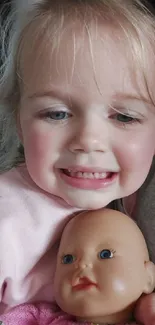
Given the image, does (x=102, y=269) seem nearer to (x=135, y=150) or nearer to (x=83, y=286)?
(x=83, y=286)

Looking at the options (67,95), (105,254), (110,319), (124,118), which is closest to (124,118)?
(124,118)

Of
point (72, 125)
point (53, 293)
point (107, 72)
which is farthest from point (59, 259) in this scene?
point (107, 72)

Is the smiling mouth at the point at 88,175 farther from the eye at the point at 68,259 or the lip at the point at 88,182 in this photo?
the eye at the point at 68,259

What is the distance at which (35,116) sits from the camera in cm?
116

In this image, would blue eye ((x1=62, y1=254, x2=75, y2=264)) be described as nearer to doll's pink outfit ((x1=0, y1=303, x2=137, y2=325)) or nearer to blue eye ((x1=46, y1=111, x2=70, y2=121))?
doll's pink outfit ((x1=0, y1=303, x2=137, y2=325))

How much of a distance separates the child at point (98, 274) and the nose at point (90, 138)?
0.44 feet

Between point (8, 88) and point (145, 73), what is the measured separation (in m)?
0.31

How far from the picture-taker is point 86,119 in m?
1.10

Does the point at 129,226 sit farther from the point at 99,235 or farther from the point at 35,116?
the point at 35,116

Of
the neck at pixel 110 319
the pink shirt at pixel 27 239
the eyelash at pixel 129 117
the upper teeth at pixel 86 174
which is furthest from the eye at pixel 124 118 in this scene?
the neck at pixel 110 319

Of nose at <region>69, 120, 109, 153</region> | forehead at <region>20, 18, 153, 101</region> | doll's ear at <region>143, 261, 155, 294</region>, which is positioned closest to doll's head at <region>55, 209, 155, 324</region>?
doll's ear at <region>143, 261, 155, 294</region>

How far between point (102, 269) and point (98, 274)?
11 mm

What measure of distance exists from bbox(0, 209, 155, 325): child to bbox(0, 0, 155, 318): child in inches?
1.7

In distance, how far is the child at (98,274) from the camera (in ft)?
3.58
